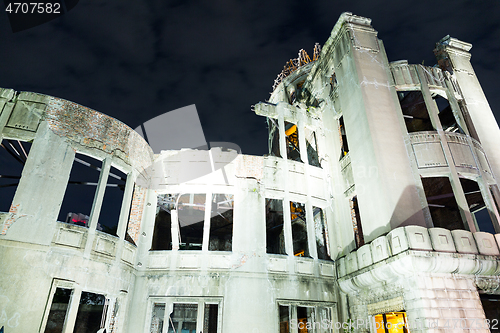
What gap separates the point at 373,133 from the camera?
34.1ft

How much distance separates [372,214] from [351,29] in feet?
25.6

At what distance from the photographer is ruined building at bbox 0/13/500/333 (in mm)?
7695

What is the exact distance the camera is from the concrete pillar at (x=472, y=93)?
37.8 feet

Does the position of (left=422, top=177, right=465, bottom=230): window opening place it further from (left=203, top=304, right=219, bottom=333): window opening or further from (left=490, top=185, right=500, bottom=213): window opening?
(left=203, top=304, right=219, bottom=333): window opening

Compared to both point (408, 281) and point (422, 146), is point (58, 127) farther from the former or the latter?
point (422, 146)

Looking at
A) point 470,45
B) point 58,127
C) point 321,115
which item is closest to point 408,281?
point 321,115

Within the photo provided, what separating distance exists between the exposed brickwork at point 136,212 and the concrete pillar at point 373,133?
7731mm

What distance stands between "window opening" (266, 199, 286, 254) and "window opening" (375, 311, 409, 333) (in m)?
8.11

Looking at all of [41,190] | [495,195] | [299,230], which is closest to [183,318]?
[299,230]

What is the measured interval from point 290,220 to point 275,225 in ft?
20.8

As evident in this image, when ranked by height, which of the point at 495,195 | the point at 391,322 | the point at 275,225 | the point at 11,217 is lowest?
the point at 391,322

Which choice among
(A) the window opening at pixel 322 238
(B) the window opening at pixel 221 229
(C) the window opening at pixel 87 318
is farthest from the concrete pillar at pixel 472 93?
(C) the window opening at pixel 87 318

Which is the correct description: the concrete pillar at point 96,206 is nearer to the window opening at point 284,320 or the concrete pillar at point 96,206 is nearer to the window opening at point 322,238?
the window opening at point 322,238

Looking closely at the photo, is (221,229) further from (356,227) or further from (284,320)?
(356,227)
